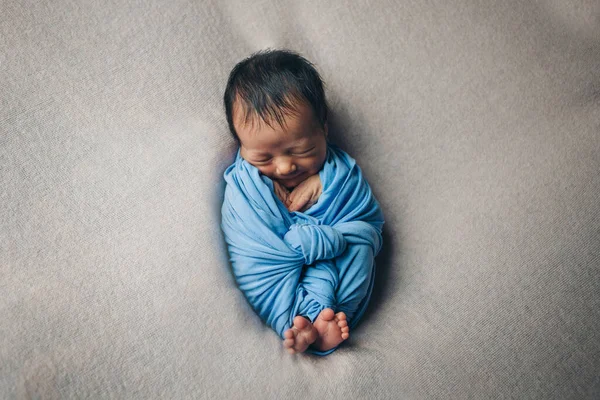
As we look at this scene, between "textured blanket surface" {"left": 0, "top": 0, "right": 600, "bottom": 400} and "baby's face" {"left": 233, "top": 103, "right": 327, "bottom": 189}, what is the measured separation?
10cm

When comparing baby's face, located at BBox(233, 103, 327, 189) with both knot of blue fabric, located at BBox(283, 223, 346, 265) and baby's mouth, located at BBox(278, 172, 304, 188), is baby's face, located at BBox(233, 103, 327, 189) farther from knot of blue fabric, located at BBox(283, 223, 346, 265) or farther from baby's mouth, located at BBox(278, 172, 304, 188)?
knot of blue fabric, located at BBox(283, 223, 346, 265)

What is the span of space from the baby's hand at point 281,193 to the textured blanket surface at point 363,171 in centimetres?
13

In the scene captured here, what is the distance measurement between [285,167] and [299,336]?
1.12 ft

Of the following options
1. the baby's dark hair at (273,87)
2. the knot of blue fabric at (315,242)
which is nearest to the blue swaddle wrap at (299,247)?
the knot of blue fabric at (315,242)

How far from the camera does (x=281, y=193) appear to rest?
1.14 m

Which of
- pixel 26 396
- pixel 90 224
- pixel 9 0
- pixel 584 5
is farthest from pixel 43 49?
pixel 584 5

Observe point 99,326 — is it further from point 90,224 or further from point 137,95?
point 137,95

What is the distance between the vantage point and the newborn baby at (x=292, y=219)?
1.02m

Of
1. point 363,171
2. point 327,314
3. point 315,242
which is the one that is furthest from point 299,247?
point 363,171

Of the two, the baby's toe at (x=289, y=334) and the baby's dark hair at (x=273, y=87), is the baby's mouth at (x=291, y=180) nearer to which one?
the baby's dark hair at (x=273, y=87)

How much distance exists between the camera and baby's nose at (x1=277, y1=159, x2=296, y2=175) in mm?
1065

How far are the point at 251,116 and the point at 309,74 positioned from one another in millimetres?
156

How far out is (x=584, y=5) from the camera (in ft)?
4.38

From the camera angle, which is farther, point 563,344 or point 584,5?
point 584,5
